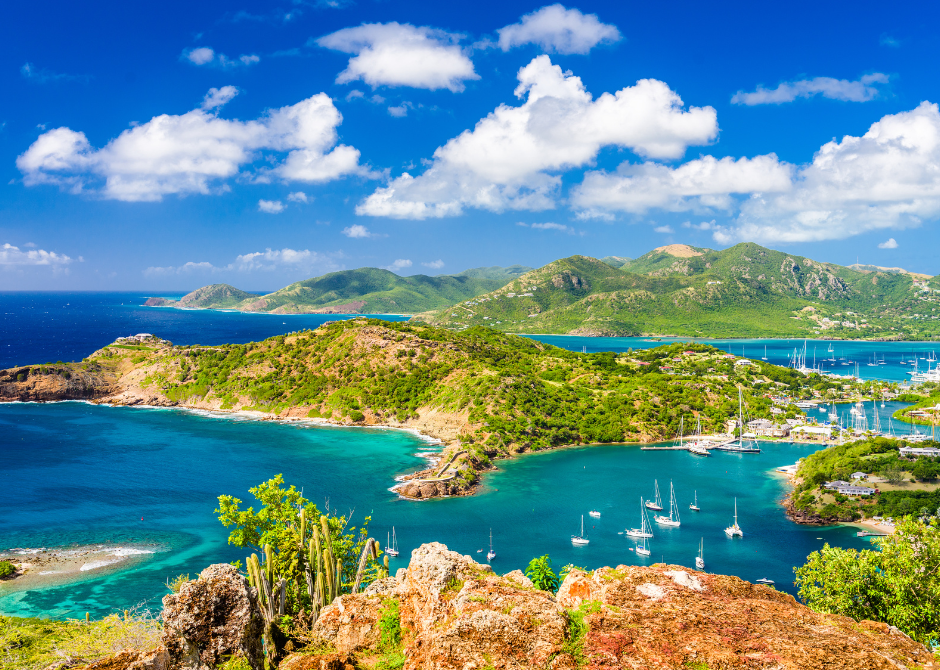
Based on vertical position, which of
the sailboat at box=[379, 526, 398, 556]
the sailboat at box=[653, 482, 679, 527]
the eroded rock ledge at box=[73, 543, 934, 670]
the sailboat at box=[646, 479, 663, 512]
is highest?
the eroded rock ledge at box=[73, 543, 934, 670]

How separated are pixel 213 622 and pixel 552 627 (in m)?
10.1

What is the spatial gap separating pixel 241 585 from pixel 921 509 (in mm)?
76325

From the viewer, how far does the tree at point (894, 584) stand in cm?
2536

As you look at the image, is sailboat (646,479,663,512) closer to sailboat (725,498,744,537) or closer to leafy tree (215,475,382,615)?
sailboat (725,498,744,537)

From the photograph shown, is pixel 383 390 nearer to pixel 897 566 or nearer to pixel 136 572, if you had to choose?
pixel 136 572

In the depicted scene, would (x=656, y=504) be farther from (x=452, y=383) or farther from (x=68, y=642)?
(x=68, y=642)

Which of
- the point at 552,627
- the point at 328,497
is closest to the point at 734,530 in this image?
the point at 328,497

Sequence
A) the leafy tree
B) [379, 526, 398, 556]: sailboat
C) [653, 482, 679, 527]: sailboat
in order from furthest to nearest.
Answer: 1. [653, 482, 679, 527]: sailboat
2. [379, 526, 398, 556]: sailboat
3. the leafy tree

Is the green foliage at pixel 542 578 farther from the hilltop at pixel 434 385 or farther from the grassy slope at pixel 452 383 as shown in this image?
the grassy slope at pixel 452 383

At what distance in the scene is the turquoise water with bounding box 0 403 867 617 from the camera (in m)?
55.1

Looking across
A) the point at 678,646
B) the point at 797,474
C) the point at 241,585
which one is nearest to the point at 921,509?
the point at 797,474

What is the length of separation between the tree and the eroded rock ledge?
40.5ft

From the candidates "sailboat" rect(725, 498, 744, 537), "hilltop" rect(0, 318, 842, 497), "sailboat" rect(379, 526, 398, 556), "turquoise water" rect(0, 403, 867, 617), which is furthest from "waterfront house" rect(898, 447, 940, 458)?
"sailboat" rect(379, 526, 398, 556)

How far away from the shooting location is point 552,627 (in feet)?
44.3
